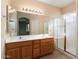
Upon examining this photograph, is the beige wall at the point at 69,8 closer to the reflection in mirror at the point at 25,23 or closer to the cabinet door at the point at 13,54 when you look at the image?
the reflection in mirror at the point at 25,23

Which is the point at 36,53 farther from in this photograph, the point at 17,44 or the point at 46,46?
the point at 17,44

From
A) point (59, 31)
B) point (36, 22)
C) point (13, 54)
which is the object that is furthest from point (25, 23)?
point (59, 31)

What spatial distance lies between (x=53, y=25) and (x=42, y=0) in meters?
1.43

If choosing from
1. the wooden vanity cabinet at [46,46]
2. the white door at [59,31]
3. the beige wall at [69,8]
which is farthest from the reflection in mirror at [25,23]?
the beige wall at [69,8]

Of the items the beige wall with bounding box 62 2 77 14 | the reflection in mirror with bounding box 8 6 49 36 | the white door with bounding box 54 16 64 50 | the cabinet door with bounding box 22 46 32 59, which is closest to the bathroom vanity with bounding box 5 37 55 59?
the cabinet door with bounding box 22 46 32 59

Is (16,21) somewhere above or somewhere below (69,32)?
above

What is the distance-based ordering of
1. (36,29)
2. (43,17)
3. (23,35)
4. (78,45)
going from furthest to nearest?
(43,17)
(36,29)
(23,35)
(78,45)

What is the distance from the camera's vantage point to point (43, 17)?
4234 mm

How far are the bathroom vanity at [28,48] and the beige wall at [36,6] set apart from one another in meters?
1.37

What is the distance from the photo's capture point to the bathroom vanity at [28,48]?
2502 mm

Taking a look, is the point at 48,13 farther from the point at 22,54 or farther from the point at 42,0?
the point at 22,54

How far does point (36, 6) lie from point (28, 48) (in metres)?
1.99

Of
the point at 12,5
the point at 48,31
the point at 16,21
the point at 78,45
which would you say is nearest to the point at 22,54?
the point at 16,21

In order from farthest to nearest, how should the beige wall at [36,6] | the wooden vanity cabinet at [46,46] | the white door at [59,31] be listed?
1. the white door at [59,31]
2. the wooden vanity cabinet at [46,46]
3. the beige wall at [36,6]
